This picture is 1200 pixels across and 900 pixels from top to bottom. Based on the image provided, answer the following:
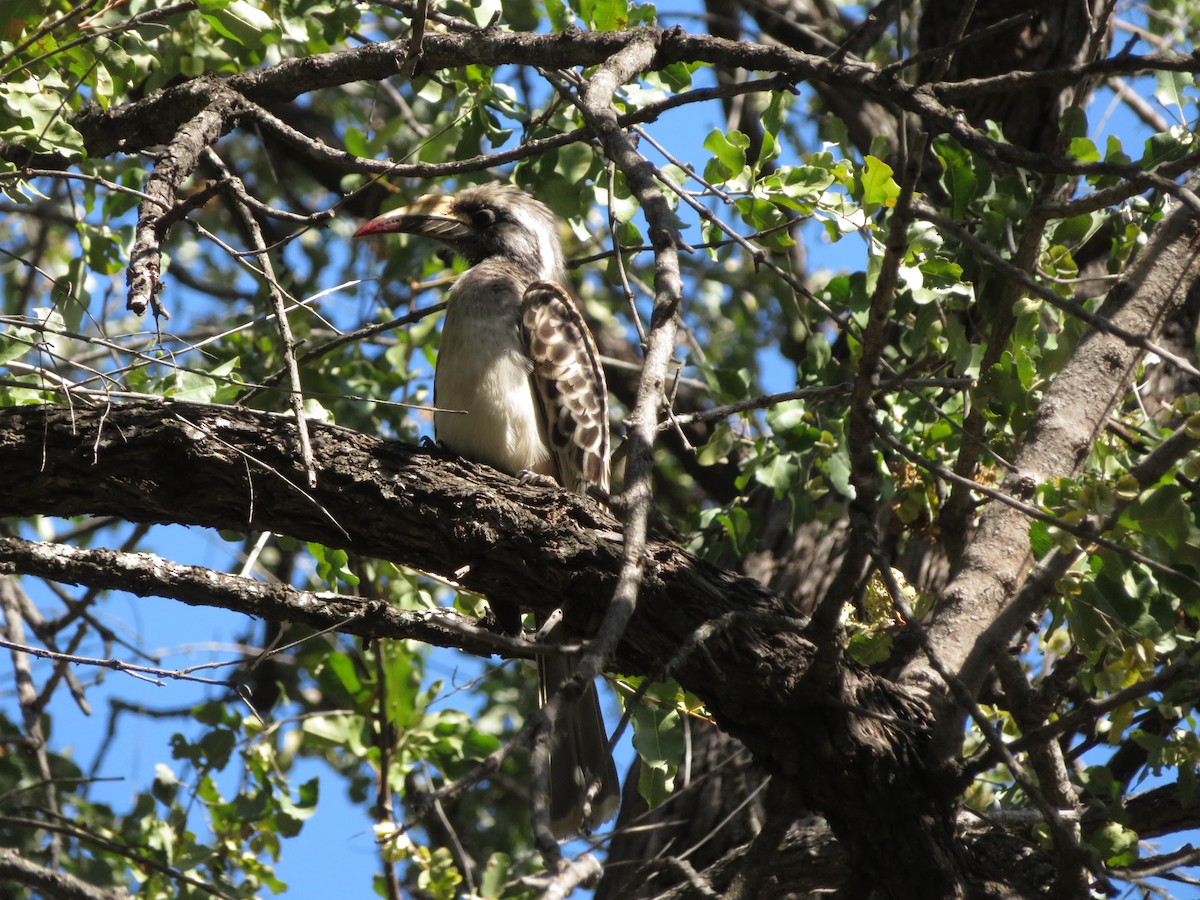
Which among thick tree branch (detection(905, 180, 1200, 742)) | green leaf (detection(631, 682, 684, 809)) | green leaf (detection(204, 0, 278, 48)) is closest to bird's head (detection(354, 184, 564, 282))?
green leaf (detection(204, 0, 278, 48))

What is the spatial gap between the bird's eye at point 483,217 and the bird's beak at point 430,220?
0.04 m

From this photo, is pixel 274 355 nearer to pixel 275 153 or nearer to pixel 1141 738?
pixel 275 153

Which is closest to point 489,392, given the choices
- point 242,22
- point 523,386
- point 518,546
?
point 523,386

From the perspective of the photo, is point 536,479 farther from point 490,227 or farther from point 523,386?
point 490,227

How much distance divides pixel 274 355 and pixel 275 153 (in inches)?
107

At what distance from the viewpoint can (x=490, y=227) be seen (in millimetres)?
4793

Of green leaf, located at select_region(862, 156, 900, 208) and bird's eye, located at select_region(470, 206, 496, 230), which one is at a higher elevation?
bird's eye, located at select_region(470, 206, 496, 230)

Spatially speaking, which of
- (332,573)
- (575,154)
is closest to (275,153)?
(575,154)

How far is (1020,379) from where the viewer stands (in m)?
3.06

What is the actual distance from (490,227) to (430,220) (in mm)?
245

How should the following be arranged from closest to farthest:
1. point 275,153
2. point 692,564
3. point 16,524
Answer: point 692,564, point 16,524, point 275,153

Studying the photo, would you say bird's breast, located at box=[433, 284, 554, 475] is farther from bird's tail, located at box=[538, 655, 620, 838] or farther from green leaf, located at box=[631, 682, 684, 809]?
green leaf, located at box=[631, 682, 684, 809]

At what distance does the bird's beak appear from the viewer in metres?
4.59

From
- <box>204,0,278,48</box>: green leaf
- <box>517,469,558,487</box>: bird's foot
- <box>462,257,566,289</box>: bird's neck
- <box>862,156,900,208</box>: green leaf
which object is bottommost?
<box>517,469,558,487</box>: bird's foot
